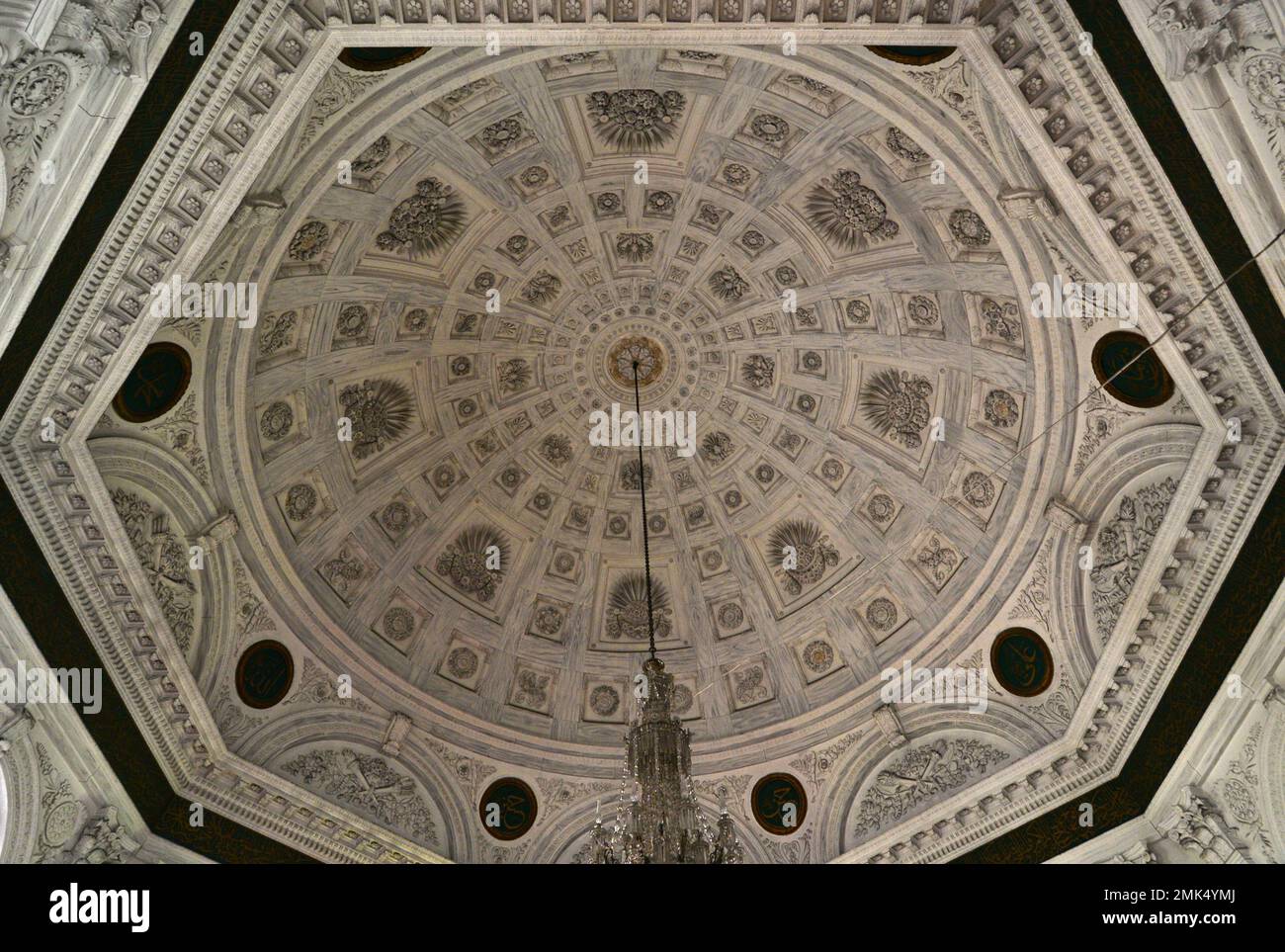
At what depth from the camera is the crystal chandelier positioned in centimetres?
1125

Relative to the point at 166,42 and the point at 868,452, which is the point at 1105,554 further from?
the point at 166,42

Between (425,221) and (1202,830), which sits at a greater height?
(425,221)

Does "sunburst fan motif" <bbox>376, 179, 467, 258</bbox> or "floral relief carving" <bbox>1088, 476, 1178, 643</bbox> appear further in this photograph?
"sunburst fan motif" <bbox>376, 179, 467, 258</bbox>

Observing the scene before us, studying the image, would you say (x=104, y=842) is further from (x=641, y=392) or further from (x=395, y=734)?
(x=641, y=392)

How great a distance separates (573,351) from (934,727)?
342 inches

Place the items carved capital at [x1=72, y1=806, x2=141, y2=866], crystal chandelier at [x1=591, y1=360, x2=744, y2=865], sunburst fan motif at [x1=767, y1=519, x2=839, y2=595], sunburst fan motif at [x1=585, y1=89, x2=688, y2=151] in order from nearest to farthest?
1. crystal chandelier at [x1=591, y1=360, x2=744, y2=865]
2. carved capital at [x1=72, y1=806, x2=141, y2=866]
3. sunburst fan motif at [x1=585, y1=89, x2=688, y2=151]
4. sunburst fan motif at [x1=767, y1=519, x2=839, y2=595]

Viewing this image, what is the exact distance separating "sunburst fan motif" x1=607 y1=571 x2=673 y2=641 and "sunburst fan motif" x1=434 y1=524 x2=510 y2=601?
82.2 inches

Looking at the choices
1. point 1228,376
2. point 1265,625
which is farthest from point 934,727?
point 1228,376

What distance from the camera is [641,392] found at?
1995 cm

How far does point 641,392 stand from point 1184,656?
10.2 m

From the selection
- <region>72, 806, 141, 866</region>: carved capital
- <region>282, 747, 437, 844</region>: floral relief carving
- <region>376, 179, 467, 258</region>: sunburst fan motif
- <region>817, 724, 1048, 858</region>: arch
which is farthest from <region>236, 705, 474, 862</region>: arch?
<region>376, 179, 467, 258</region>: sunburst fan motif

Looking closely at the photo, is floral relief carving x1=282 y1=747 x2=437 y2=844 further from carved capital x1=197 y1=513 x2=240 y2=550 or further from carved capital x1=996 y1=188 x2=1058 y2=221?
carved capital x1=996 y1=188 x2=1058 y2=221

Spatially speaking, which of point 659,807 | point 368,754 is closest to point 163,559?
point 368,754

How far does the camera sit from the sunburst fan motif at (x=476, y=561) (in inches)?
757
